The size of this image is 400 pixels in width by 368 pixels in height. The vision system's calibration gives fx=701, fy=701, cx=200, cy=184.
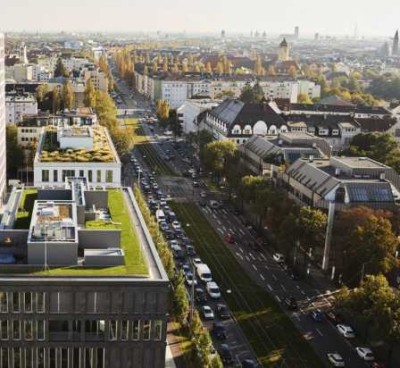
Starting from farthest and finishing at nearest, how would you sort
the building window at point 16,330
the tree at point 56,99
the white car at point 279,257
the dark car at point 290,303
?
the tree at point 56,99 < the white car at point 279,257 < the dark car at point 290,303 < the building window at point 16,330

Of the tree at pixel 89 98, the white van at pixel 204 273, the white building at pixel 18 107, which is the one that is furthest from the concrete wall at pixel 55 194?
the tree at pixel 89 98

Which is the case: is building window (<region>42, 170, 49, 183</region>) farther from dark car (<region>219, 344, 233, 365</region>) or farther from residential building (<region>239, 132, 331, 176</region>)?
dark car (<region>219, 344, 233, 365</region>)

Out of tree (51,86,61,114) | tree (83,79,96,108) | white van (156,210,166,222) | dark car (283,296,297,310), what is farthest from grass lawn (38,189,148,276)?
tree (51,86,61,114)

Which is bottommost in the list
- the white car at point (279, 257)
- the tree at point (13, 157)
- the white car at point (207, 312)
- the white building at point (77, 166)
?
the white car at point (279, 257)

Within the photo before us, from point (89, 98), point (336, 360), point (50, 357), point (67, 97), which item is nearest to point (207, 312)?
point (336, 360)

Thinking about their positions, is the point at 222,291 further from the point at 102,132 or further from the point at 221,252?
the point at 102,132

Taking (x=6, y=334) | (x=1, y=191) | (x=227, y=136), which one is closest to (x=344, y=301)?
(x=6, y=334)

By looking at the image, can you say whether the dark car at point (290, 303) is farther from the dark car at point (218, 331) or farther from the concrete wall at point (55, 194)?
the concrete wall at point (55, 194)
